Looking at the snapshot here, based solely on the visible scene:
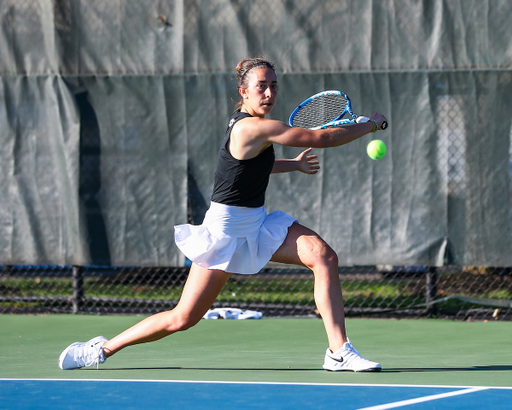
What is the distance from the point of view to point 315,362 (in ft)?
13.6

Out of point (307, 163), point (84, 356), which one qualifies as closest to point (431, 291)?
point (307, 163)

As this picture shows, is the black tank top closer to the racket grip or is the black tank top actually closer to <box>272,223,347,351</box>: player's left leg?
<box>272,223,347,351</box>: player's left leg

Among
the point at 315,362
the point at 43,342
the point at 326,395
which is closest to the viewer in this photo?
the point at 326,395

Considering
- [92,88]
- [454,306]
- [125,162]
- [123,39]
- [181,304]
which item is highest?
[123,39]

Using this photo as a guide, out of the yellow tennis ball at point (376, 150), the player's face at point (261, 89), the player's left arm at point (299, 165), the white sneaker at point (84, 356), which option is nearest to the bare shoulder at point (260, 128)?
the player's face at point (261, 89)

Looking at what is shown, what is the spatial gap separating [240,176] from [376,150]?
8.07ft

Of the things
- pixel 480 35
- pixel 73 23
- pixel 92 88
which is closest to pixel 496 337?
pixel 480 35

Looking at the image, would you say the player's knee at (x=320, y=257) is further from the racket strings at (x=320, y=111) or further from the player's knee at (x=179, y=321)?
the racket strings at (x=320, y=111)

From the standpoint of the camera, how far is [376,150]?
593cm

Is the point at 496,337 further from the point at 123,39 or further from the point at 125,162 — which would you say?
the point at 123,39

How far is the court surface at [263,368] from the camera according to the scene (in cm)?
291

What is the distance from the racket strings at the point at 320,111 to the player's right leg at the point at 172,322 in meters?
1.09

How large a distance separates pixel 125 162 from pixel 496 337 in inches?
130

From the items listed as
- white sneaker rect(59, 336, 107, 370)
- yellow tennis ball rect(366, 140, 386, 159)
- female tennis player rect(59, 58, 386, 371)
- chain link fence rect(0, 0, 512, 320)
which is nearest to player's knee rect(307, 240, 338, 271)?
female tennis player rect(59, 58, 386, 371)
